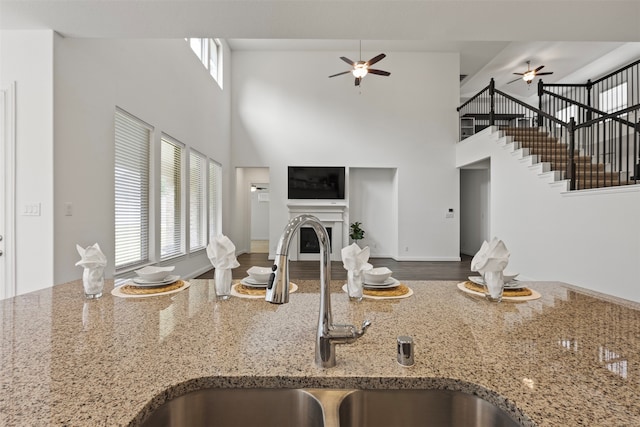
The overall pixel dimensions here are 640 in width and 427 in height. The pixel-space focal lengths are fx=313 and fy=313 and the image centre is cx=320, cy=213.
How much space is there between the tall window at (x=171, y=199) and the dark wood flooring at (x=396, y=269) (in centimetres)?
90

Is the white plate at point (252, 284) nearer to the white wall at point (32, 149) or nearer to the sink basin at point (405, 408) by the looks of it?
the sink basin at point (405, 408)

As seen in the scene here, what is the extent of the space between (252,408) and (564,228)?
4771 mm

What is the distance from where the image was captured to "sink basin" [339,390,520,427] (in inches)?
27.8

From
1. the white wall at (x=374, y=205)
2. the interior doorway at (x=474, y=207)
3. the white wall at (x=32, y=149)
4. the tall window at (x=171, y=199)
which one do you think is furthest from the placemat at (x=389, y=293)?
the interior doorway at (x=474, y=207)

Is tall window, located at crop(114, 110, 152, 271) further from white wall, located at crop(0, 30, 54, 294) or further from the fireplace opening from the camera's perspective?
the fireplace opening

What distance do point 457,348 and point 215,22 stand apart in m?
2.96

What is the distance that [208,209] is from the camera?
19.5ft

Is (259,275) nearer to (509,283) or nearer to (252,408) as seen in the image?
(252,408)

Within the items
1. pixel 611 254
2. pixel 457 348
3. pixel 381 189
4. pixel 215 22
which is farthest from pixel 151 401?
pixel 381 189

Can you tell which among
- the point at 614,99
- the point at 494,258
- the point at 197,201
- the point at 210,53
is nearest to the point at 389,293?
the point at 494,258

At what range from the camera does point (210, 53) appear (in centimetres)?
611

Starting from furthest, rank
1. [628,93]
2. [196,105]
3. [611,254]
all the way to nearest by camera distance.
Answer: [628,93]
[196,105]
[611,254]

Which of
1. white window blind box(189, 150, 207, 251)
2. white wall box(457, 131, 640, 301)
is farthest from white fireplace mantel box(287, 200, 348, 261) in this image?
white wall box(457, 131, 640, 301)

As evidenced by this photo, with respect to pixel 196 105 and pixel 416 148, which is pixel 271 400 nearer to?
pixel 196 105
